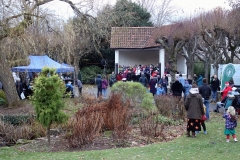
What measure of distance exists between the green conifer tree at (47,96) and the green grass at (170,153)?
1.28 m

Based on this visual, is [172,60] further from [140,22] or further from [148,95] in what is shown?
[140,22]

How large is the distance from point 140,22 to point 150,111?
89.3 feet

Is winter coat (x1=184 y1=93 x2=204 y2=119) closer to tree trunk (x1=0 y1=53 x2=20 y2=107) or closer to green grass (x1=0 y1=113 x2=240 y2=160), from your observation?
green grass (x1=0 y1=113 x2=240 y2=160)

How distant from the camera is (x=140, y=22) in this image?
136 ft

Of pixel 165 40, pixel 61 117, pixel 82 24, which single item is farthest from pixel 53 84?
pixel 165 40

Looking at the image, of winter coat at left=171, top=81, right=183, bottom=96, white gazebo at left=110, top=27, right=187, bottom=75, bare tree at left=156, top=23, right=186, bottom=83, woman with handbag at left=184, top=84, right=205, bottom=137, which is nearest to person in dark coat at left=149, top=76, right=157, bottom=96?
winter coat at left=171, top=81, right=183, bottom=96

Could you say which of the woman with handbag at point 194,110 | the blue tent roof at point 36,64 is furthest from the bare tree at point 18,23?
the woman with handbag at point 194,110

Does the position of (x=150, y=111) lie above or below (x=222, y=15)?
below

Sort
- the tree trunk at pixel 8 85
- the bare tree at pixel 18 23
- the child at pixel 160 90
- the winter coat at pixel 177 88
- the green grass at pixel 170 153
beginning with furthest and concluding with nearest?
the child at pixel 160 90 < the tree trunk at pixel 8 85 < the winter coat at pixel 177 88 < the bare tree at pixel 18 23 < the green grass at pixel 170 153

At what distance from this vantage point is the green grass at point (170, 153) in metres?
8.98

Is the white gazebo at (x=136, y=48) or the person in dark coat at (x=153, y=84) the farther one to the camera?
the white gazebo at (x=136, y=48)

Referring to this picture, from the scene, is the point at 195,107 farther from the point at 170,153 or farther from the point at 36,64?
the point at 36,64

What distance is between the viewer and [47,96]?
1155 centimetres

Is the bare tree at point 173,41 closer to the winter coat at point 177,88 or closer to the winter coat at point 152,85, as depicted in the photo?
the winter coat at point 152,85
